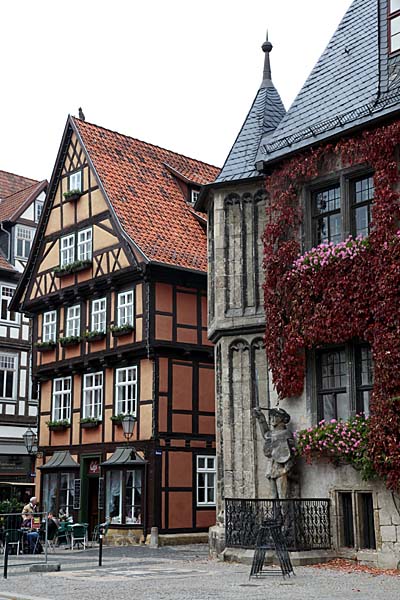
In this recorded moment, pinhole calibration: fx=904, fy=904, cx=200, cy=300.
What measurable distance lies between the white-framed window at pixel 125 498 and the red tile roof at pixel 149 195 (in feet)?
21.9

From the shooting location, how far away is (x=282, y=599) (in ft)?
38.6

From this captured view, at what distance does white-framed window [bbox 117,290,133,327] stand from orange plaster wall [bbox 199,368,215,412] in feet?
9.29

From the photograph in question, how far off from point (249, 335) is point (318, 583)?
698 centimetres

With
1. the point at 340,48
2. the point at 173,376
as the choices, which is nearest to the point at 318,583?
the point at 340,48

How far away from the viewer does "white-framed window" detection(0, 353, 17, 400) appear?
133 feet

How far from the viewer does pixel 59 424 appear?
30547mm

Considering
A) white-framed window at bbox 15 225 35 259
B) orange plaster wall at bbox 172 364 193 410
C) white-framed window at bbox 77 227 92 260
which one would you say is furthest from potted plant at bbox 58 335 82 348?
white-framed window at bbox 15 225 35 259

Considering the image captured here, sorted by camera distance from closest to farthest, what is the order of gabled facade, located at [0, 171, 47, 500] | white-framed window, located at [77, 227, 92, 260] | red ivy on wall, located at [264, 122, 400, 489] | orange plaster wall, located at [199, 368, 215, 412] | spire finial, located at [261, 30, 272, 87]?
red ivy on wall, located at [264, 122, 400, 489] < spire finial, located at [261, 30, 272, 87] < orange plaster wall, located at [199, 368, 215, 412] < white-framed window, located at [77, 227, 92, 260] < gabled facade, located at [0, 171, 47, 500]

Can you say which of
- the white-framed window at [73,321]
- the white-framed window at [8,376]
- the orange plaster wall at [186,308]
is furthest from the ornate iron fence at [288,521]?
the white-framed window at [8,376]

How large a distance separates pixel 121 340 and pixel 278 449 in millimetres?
11471

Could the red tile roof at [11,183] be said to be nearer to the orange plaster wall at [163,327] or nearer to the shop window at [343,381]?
the orange plaster wall at [163,327]

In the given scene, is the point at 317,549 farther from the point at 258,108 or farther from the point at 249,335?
the point at 258,108

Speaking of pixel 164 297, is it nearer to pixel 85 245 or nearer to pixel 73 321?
pixel 85 245

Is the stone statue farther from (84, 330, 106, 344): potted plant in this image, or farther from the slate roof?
A: (84, 330, 106, 344): potted plant
